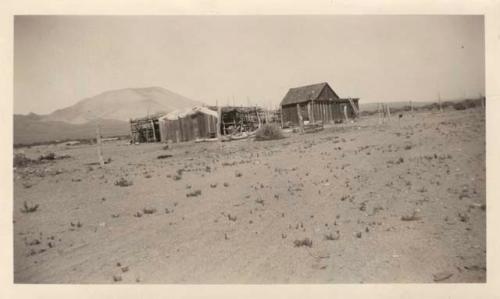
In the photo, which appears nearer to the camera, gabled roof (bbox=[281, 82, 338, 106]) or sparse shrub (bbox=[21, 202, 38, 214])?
sparse shrub (bbox=[21, 202, 38, 214])

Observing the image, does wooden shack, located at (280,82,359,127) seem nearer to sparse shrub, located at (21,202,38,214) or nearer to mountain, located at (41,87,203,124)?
mountain, located at (41,87,203,124)

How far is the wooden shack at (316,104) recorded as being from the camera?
6.74 m

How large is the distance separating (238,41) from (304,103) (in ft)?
6.93

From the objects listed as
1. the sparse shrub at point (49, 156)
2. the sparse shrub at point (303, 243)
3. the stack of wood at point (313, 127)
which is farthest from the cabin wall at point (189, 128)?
the sparse shrub at point (303, 243)

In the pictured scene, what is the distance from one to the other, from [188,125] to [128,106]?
1282mm

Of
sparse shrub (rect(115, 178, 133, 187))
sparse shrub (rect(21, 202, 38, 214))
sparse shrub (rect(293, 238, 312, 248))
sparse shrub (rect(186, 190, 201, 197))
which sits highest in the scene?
sparse shrub (rect(115, 178, 133, 187))

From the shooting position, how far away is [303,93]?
7.06m

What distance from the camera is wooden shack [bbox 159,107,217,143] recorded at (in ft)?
24.0

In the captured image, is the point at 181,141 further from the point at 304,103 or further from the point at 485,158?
the point at 485,158

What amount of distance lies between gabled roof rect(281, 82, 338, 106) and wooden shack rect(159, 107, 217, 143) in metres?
1.32

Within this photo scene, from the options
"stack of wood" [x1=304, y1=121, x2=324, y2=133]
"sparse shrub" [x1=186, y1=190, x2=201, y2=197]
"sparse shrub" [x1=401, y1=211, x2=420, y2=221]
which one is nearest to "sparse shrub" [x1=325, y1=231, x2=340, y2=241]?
"sparse shrub" [x1=401, y1=211, x2=420, y2=221]

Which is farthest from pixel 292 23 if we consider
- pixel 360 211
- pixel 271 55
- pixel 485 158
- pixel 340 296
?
pixel 340 296

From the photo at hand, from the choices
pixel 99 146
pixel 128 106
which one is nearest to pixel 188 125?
pixel 128 106

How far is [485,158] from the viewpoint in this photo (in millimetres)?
5613
